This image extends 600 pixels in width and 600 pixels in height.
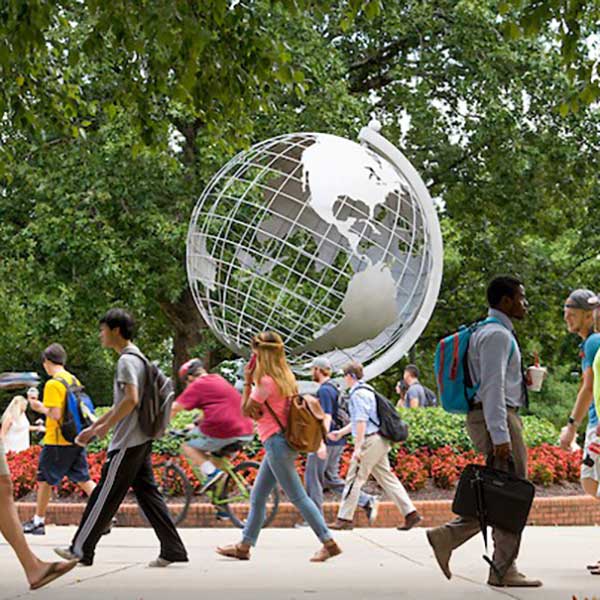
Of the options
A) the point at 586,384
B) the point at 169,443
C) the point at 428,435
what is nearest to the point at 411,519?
the point at 428,435

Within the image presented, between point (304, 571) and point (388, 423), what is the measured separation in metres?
3.62

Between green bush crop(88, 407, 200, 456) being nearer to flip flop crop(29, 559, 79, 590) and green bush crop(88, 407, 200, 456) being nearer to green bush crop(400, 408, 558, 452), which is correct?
green bush crop(400, 408, 558, 452)

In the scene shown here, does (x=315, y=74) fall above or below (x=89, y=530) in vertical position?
above

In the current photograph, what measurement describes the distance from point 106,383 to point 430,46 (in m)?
16.3

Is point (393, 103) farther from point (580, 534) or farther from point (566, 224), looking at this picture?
point (580, 534)

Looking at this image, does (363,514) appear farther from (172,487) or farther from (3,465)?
(3,465)

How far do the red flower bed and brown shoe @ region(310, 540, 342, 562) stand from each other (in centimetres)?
410

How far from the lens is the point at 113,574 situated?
28.1ft

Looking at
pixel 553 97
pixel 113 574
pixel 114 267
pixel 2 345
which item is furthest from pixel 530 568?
pixel 2 345

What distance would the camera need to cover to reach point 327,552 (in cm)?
924

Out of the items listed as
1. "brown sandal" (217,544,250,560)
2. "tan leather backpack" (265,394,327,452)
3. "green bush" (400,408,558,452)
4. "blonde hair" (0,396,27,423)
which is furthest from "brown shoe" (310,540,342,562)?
"blonde hair" (0,396,27,423)

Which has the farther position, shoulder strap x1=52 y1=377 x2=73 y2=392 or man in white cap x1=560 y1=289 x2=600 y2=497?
shoulder strap x1=52 y1=377 x2=73 y2=392

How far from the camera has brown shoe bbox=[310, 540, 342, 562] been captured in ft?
30.1

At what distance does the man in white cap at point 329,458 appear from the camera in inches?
487
